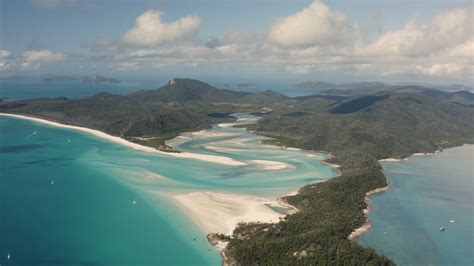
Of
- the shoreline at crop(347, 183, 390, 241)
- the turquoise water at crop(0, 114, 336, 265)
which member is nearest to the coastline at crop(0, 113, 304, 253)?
the turquoise water at crop(0, 114, 336, 265)

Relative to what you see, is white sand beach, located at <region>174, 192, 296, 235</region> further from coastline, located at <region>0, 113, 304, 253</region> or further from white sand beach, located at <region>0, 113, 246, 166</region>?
white sand beach, located at <region>0, 113, 246, 166</region>

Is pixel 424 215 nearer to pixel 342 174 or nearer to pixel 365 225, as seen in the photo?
pixel 365 225

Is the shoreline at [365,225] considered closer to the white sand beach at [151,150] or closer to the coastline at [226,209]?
the coastline at [226,209]

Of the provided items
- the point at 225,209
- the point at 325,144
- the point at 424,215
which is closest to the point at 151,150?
the point at 325,144

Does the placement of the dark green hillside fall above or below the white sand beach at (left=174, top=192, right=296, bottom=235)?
above

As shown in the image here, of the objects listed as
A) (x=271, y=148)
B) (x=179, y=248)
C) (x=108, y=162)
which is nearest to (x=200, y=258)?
(x=179, y=248)

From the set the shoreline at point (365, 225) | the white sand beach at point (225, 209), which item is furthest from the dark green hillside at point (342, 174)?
the white sand beach at point (225, 209)
